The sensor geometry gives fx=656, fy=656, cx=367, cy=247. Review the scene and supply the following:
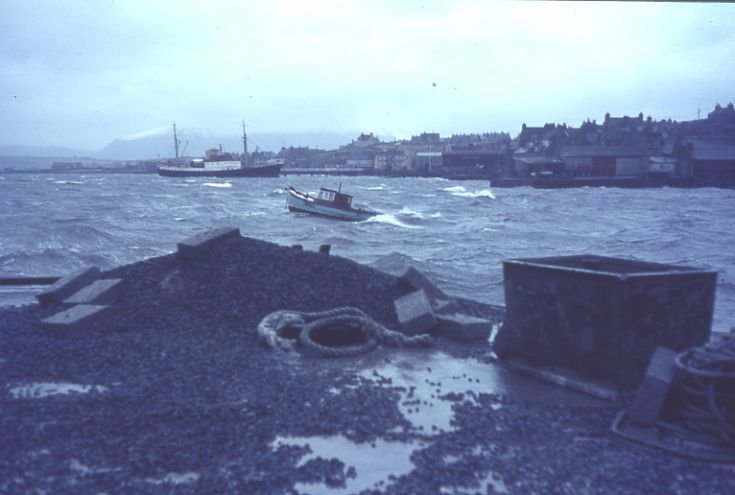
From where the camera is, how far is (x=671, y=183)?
71.1 m

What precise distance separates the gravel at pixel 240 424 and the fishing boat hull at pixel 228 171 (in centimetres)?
9246

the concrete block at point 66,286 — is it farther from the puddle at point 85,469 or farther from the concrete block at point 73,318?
the puddle at point 85,469

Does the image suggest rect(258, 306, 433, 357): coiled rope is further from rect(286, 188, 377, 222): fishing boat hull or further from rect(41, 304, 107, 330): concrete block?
rect(286, 188, 377, 222): fishing boat hull

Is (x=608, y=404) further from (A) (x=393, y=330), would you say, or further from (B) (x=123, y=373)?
(B) (x=123, y=373)

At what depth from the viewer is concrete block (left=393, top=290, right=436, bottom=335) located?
7.19m

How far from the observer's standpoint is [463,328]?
24.1 ft

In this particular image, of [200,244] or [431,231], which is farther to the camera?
[431,231]

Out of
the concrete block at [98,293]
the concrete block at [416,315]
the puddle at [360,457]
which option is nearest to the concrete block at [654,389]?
the puddle at [360,457]

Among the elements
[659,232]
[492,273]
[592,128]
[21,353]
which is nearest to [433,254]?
[492,273]

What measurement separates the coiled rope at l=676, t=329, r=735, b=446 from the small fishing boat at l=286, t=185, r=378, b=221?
111ft

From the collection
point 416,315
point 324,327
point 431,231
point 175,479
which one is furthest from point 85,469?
point 431,231

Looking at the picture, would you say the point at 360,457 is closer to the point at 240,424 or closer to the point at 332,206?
the point at 240,424

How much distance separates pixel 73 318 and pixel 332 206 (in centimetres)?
3200

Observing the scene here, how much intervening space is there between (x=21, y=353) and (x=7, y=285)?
561 cm
